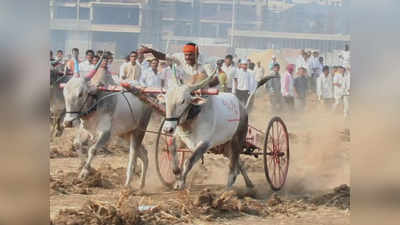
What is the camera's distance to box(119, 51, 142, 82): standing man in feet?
22.6

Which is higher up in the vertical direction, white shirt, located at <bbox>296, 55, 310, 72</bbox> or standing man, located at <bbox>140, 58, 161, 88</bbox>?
white shirt, located at <bbox>296, 55, 310, 72</bbox>

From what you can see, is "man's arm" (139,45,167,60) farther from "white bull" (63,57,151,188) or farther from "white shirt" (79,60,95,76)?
"white shirt" (79,60,95,76)

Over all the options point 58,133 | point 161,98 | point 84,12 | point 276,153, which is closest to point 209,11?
point 161,98

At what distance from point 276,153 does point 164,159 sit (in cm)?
99

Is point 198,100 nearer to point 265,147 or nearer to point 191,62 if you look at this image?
point 191,62

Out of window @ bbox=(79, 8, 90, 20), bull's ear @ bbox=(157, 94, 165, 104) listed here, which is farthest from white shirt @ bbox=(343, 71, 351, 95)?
window @ bbox=(79, 8, 90, 20)

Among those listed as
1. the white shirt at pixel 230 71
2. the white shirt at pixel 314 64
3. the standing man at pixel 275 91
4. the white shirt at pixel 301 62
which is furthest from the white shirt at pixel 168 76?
the white shirt at pixel 314 64

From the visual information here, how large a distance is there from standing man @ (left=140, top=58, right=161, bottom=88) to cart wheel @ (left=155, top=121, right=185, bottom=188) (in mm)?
361

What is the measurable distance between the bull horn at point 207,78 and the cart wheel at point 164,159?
1.78 ft

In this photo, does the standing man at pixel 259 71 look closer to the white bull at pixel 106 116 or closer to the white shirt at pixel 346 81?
the white shirt at pixel 346 81

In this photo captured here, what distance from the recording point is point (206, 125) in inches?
263

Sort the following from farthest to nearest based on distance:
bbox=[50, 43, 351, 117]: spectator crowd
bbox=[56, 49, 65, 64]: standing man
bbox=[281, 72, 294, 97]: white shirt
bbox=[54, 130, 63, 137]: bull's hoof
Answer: bbox=[54, 130, 63, 137]: bull's hoof, bbox=[56, 49, 65, 64]: standing man, bbox=[281, 72, 294, 97]: white shirt, bbox=[50, 43, 351, 117]: spectator crowd

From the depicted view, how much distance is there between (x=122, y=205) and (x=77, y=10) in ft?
5.70
